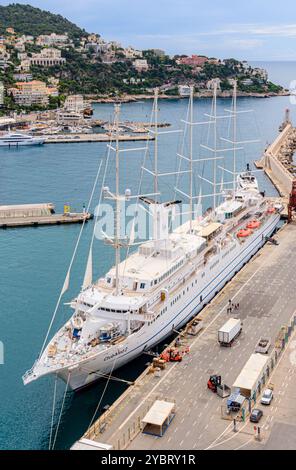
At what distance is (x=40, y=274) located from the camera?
54219 mm

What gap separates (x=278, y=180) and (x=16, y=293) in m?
50.3

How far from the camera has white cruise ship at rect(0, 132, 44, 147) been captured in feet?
420

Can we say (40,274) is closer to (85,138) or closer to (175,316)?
(175,316)

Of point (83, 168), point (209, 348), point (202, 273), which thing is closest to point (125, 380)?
point (209, 348)

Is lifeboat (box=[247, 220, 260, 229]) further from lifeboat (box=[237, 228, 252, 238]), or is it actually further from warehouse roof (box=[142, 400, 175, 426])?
warehouse roof (box=[142, 400, 175, 426])

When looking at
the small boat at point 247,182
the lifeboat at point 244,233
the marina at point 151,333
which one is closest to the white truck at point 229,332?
the marina at point 151,333

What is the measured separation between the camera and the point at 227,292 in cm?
4716

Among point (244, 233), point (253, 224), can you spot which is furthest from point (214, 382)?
point (253, 224)

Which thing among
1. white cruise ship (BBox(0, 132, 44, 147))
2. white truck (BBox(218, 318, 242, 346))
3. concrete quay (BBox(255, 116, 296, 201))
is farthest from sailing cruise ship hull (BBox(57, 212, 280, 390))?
white cruise ship (BBox(0, 132, 44, 147))

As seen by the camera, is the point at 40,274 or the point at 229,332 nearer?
the point at 229,332

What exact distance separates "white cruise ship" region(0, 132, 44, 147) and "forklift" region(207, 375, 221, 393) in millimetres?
100632

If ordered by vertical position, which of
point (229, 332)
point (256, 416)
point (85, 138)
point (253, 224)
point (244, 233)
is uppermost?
point (85, 138)

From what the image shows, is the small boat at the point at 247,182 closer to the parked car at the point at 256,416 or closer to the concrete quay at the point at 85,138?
the parked car at the point at 256,416

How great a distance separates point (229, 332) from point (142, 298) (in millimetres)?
5446
